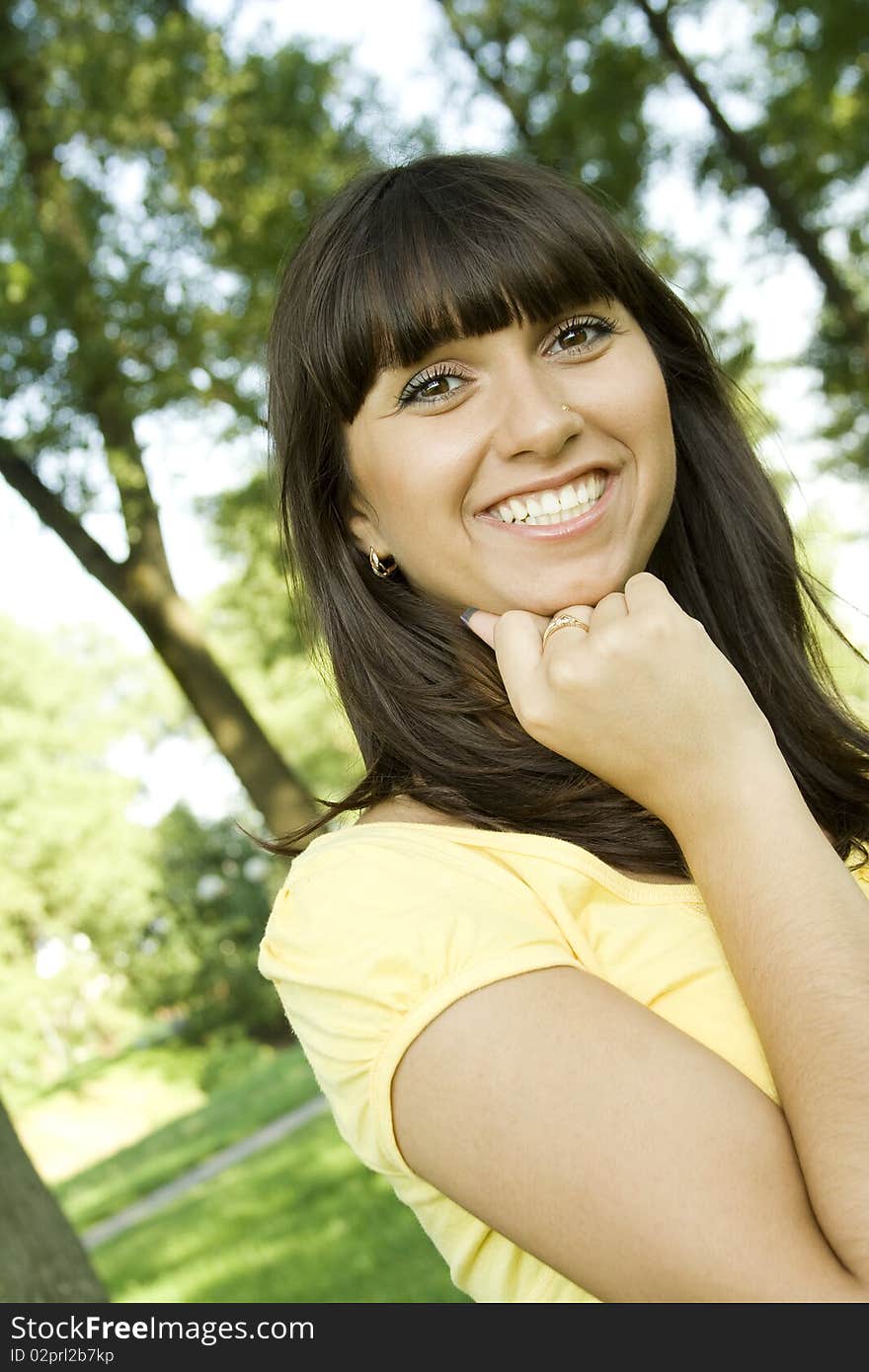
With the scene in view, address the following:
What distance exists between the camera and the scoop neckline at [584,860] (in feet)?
5.77

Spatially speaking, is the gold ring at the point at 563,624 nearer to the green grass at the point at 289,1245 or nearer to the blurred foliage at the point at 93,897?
the green grass at the point at 289,1245

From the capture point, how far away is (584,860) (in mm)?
1766

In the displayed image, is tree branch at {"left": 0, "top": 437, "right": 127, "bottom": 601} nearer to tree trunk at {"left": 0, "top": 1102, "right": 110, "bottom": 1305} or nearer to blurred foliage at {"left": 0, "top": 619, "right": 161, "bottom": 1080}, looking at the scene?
tree trunk at {"left": 0, "top": 1102, "right": 110, "bottom": 1305}

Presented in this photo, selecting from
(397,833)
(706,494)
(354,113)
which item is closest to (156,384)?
(354,113)

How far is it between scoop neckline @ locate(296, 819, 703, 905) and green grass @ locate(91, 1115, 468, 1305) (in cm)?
371

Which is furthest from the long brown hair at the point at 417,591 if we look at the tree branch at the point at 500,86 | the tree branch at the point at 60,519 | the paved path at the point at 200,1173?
the tree branch at the point at 500,86

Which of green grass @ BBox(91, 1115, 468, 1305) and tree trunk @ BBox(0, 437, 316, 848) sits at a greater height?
tree trunk @ BBox(0, 437, 316, 848)

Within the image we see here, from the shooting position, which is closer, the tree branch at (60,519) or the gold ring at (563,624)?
the gold ring at (563,624)

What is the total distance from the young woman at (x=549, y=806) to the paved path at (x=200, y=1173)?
29.6ft

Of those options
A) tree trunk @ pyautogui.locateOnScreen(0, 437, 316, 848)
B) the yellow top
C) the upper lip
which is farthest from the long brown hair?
tree trunk @ pyautogui.locateOnScreen(0, 437, 316, 848)

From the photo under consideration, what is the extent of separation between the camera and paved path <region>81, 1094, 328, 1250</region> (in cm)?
1055

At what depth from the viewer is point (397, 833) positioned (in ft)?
5.65

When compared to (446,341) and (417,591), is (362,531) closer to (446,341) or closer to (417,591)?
(417,591)
